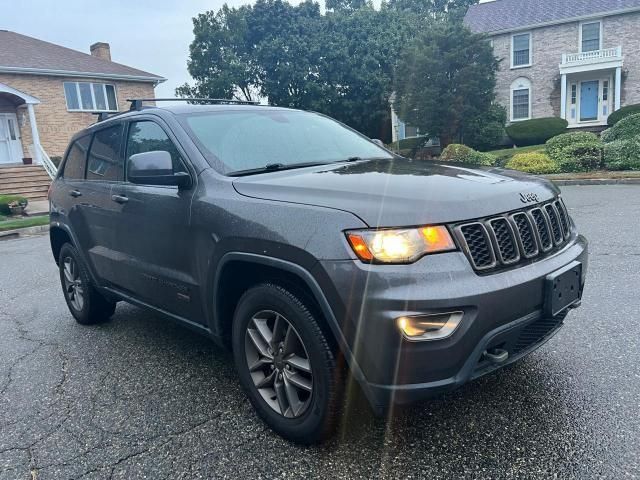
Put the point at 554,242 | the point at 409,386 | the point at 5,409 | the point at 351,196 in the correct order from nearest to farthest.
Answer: the point at 409,386, the point at 351,196, the point at 554,242, the point at 5,409

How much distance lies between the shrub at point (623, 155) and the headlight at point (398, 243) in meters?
13.9

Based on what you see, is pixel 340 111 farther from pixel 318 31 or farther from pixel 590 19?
pixel 590 19

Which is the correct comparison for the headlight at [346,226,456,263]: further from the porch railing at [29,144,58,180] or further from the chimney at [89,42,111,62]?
the chimney at [89,42,111,62]

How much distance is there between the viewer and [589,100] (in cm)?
2694

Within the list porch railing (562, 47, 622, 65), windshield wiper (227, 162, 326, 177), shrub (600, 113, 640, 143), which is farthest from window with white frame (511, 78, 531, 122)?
windshield wiper (227, 162, 326, 177)

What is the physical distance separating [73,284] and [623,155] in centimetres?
1423

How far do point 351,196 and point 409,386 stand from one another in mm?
875

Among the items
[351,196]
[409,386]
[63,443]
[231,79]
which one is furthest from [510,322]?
[231,79]

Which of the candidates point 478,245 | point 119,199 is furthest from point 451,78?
point 478,245

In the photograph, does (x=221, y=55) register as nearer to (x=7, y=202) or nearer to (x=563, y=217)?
(x=7, y=202)

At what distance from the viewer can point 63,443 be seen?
270cm

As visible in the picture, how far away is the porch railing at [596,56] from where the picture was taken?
82.0ft

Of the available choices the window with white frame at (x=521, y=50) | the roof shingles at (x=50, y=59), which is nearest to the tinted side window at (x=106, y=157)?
the roof shingles at (x=50, y=59)

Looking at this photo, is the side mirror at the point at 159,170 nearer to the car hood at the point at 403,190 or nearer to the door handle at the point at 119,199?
the car hood at the point at 403,190
